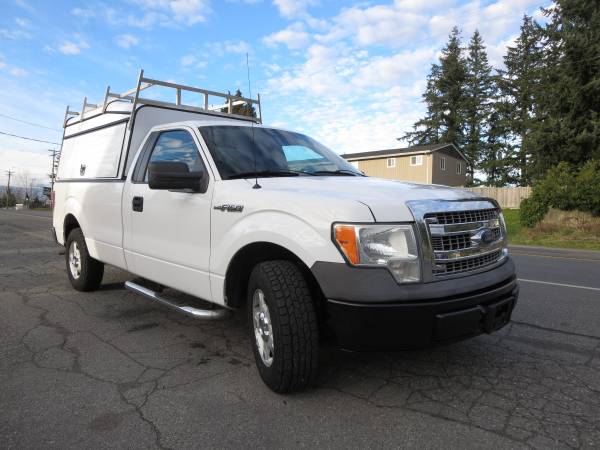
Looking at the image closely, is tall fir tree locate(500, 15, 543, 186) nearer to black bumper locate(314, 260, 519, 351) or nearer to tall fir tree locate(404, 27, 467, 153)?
tall fir tree locate(404, 27, 467, 153)

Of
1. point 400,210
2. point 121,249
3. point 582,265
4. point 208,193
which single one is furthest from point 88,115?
point 582,265

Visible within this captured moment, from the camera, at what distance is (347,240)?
101 inches

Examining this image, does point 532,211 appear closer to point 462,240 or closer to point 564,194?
point 564,194

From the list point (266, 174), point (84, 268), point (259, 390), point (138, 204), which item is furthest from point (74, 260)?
point (259, 390)

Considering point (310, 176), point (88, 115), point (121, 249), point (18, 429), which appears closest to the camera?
point (18, 429)

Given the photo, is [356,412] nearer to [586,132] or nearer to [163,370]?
[163,370]

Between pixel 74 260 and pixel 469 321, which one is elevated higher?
pixel 469 321

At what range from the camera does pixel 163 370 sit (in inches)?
131

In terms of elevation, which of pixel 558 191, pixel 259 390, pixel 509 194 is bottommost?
pixel 259 390

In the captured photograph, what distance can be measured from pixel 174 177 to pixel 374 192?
4.74ft

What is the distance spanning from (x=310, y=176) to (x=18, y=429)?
98.6 inches

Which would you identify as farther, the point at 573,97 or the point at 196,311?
the point at 573,97

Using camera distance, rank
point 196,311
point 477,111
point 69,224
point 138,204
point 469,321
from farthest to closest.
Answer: point 477,111 → point 69,224 → point 138,204 → point 196,311 → point 469,321

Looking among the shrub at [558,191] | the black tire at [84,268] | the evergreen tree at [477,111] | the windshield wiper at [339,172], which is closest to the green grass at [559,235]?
the shrub at [558,191]
